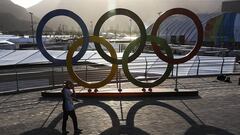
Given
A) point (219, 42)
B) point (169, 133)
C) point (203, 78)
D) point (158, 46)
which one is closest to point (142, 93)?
point (158, 46)

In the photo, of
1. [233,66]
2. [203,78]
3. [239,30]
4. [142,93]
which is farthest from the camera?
[239,30]

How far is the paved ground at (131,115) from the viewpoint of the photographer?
11.6 metres

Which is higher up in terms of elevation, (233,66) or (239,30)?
(239,30)

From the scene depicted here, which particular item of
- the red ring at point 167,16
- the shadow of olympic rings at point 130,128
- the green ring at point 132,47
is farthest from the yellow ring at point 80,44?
the shadow of olympic rings at point 130,128

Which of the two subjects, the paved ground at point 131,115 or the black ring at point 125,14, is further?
the black ring at point 125,14

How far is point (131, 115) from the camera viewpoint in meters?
13.4

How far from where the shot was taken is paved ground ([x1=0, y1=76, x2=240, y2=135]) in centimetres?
1159

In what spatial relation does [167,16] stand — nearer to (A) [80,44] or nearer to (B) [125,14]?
(B) [125,14]

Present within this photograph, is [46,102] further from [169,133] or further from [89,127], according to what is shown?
[169,133]

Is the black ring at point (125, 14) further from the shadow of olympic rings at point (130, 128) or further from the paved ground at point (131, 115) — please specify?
the shadow of olympic rings at point (130, 128)

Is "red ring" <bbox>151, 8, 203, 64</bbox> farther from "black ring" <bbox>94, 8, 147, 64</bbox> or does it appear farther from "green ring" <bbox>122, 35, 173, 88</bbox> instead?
"black ring" <bbox>94, 8, 147, 64</bbox>

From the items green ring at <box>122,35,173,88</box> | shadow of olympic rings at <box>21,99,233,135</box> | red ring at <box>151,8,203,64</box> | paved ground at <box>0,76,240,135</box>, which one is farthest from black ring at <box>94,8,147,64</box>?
shadow of olympic rings at <box>21,99,233,135</box>

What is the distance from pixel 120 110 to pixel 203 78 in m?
9.76

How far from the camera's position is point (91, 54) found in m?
34.8
